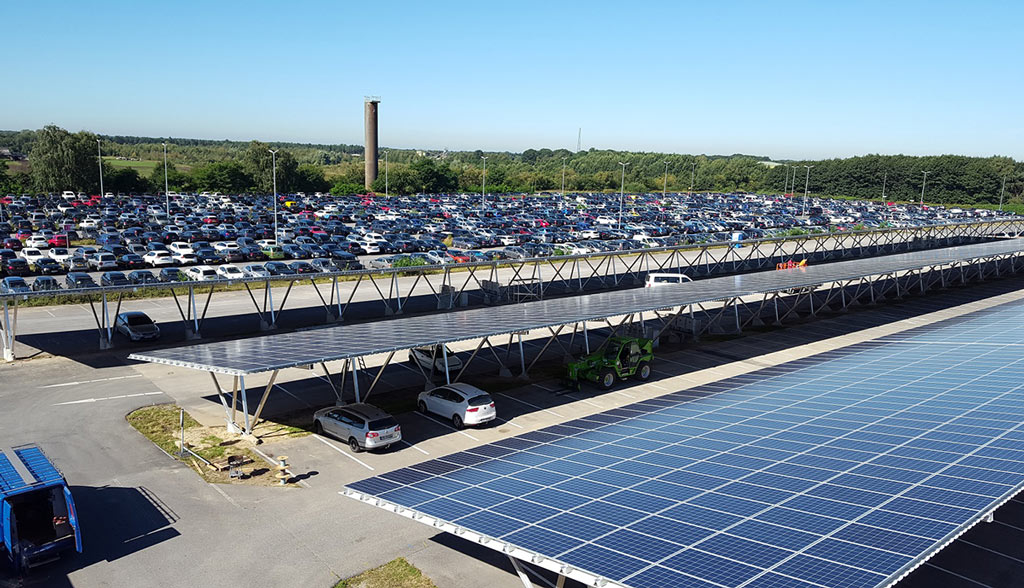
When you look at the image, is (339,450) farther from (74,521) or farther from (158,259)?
(158,259)

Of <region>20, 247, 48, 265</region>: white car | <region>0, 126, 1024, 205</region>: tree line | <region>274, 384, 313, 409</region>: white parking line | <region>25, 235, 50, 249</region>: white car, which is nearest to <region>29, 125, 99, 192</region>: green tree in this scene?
<region>0, 126, 1024, 205</region>: tree line

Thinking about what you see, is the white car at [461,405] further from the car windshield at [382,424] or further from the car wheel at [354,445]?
the car wheel at [354,445]

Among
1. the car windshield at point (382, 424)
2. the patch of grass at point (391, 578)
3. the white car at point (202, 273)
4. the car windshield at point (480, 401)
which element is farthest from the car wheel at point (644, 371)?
the white car at point (202, 273)

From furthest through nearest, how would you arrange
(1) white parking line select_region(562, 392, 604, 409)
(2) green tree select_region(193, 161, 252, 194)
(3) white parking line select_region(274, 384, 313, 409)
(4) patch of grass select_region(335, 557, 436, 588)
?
1. (2) green tree select_region(193, 161, 252, 194)
2. (1) white parking line select_region(562, 392, 604, 409)
3. (3) white parking line select_region(274, 384, 313, 409)
4. (4) patch of grass select_region(335, 557, 436, 588)

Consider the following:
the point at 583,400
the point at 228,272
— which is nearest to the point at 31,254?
the point at 228,272

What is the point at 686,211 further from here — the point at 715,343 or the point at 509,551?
the point at 509,551

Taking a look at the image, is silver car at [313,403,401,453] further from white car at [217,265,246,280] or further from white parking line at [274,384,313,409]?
white car at [217,265,246,280]
